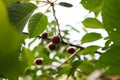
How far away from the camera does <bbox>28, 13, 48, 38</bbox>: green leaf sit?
156cm

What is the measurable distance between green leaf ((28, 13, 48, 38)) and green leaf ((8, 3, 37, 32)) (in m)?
0.14

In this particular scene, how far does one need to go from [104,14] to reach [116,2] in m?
0.07

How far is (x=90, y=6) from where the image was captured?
1.73 m

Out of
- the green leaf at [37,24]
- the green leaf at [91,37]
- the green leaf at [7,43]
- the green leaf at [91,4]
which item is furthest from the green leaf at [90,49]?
the green leaf at [7,43]

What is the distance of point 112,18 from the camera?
43.8 inches

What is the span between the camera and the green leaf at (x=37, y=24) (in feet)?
5.12

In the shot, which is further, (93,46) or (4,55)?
(93,46)

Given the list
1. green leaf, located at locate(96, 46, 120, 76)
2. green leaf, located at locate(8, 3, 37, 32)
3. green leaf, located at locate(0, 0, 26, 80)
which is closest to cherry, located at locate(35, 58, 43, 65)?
green leaf, located at locate(8, 3, 37, 32)

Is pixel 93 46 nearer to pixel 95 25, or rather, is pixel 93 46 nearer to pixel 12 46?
pixel 95 25

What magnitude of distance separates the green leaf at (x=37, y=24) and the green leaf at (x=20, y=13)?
0.14 metres

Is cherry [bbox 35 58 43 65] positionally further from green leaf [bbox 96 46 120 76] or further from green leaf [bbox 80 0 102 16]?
green leaf [bbox 96 46 120 76]

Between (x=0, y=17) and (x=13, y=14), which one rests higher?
(x=13, y=14)

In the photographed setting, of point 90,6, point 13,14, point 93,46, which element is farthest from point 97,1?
point 13,14

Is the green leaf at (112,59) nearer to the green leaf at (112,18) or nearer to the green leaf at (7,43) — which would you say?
the green leaf at (112,18)
